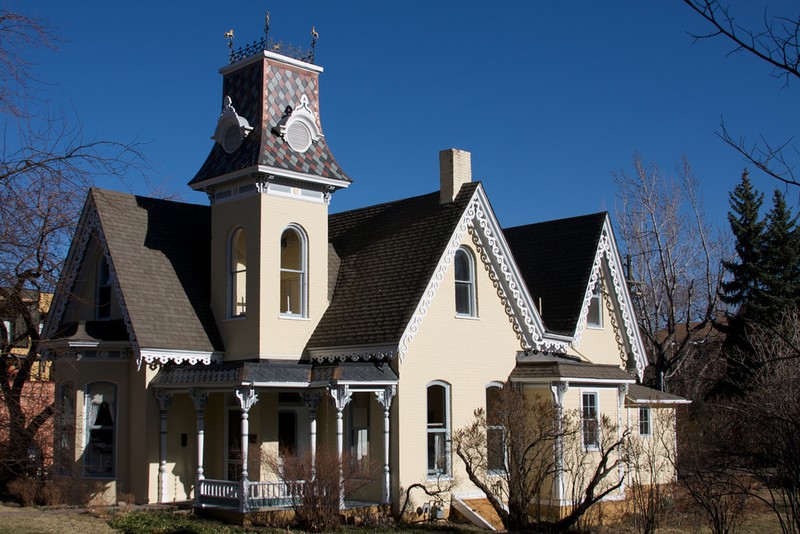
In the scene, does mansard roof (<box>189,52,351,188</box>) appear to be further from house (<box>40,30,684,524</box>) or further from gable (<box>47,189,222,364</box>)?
gable (<box>47,189,222,364</box>)

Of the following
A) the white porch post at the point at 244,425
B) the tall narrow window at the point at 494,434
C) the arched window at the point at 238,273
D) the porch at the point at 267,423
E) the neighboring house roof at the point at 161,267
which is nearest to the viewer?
the white porch post at the point at 244,425

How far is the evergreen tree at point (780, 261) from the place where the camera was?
4025 cm

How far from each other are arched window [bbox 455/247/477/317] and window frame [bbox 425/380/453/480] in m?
2.27

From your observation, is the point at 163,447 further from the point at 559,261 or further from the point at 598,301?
the point at 598,301

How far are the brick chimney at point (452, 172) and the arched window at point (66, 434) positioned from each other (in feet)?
35.0

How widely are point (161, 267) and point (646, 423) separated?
664 inches

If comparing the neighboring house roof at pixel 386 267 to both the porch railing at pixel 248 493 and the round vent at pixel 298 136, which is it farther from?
the porch railing at pixel 248 493

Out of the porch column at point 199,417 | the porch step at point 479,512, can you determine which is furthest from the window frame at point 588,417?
the porch column at point 199,417

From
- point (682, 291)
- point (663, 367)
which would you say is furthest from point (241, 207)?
point (682, 291)

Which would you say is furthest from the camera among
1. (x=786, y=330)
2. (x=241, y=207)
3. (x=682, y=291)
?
(x=682, y=291)

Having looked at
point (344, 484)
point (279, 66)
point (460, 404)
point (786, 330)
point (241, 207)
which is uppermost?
point (279, 66)

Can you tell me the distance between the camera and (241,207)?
2359 cm

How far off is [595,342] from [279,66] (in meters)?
13.6

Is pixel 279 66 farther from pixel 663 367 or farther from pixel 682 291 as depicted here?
pixel 682 291
